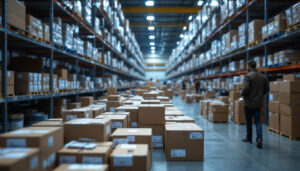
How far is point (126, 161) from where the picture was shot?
2006 mm

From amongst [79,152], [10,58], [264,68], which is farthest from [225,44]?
[79,152]

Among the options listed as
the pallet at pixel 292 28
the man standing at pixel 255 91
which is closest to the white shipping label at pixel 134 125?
the man standing at pixel 255 91

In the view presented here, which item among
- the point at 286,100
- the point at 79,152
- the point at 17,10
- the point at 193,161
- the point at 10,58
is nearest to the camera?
the point at 79,152

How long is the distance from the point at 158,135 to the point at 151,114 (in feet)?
1.31

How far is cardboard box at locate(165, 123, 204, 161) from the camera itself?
3145 millimetres

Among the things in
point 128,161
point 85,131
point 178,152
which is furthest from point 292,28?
point 85,131

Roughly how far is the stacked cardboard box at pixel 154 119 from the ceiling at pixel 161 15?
12.4 metres

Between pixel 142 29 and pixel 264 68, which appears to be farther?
pixel 142 29

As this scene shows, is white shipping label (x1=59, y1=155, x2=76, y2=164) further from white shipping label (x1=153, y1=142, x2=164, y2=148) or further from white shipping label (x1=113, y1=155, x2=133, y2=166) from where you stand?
white shipping label (x1=153, y1=142, x2=164, y2=148)

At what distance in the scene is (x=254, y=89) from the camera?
4070 mm

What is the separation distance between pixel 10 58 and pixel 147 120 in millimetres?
3772

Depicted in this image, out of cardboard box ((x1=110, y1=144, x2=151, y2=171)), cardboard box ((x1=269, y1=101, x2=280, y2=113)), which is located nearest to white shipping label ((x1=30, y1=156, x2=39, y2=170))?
cardboard box ((x1=110, y1=144, x2=151, y2=171))

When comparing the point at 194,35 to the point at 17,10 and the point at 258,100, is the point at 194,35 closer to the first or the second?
the point at 258,100

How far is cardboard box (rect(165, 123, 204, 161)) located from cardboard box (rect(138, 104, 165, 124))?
554mm
